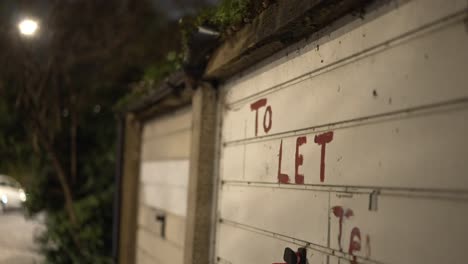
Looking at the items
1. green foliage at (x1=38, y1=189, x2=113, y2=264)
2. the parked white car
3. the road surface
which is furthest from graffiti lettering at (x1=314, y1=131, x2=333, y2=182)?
the parked white car

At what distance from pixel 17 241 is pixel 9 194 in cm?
567

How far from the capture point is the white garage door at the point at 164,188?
5.89 metres

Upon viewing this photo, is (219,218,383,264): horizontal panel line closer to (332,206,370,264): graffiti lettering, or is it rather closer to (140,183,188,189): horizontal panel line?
(332,206,370,264): graffiti lettering

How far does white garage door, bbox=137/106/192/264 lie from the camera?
5.89 metres

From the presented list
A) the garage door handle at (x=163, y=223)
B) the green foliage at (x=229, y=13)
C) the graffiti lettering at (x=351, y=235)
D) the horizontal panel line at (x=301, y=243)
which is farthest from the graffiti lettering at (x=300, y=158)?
the garage door handle at (x=163, y=223)

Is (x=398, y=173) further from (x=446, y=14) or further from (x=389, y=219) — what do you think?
(x=446, y=14)

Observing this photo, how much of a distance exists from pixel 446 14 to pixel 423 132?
51 cm

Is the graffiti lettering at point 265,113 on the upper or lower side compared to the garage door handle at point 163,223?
upper

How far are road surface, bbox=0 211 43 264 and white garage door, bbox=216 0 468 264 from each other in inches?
322

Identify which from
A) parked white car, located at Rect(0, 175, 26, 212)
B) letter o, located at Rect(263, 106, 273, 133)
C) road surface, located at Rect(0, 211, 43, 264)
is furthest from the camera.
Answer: parked white car, located at Rect(0, 175, 26, 212)

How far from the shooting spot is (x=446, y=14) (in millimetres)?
2189

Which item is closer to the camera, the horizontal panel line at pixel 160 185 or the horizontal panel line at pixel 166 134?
the horizontal panel line at pixel 160 185

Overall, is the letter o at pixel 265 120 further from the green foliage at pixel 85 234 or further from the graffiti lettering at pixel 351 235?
the green foliage at pixel 85 234

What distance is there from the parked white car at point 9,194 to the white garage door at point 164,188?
11278mm
